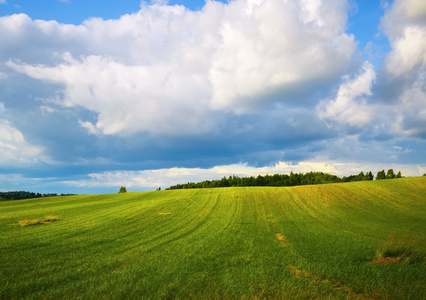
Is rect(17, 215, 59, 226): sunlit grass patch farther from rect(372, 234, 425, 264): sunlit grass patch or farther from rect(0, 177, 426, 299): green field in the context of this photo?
rect(372, 234, 425, 264): sunlit grass patch

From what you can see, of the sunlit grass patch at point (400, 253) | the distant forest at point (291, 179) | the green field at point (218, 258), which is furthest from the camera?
the distant forest at point (291, 179)

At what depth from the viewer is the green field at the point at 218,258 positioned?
984 cm

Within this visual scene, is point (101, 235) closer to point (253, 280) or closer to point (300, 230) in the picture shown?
point (253, 280)

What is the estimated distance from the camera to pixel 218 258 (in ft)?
47.4

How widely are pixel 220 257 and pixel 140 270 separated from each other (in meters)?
4.93

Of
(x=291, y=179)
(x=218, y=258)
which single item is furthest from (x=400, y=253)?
(x=291, y=179)

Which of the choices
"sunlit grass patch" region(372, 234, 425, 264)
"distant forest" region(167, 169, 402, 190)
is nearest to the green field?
"sunlit grass patch" region(372, 234, 425, 264)

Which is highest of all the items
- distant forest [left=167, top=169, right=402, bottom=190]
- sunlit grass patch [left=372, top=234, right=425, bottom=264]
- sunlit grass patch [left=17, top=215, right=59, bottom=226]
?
distant forest [left=167, top=169, right=402, bottom=190]

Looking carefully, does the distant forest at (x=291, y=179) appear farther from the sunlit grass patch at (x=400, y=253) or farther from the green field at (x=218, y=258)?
the sunlit grass patch at (x=400, y=253)

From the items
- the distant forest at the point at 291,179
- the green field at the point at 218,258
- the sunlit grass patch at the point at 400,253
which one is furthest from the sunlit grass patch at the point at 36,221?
the distant forest at the point at 291,179

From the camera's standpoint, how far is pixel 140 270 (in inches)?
477

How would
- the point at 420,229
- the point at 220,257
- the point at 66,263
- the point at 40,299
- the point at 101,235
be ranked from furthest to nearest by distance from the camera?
the point at 420,229 → the point at 101,235 → the point at 220,257 → the point at 66,263 → the point at 40,299

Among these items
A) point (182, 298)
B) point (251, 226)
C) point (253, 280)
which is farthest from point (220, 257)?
point (251, 226)

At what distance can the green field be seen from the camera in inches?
388
